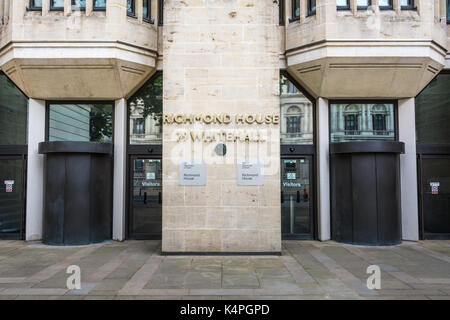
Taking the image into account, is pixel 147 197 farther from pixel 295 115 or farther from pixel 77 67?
pixel 295 115

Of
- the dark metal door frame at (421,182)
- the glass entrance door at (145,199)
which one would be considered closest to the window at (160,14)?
the glass entrance door at (145,199)

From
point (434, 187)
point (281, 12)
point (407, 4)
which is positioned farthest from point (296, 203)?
point (407, 4)

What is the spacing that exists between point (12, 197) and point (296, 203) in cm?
901

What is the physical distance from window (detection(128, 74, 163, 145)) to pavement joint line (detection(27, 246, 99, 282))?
3713 mm

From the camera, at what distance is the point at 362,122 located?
10.6 metres

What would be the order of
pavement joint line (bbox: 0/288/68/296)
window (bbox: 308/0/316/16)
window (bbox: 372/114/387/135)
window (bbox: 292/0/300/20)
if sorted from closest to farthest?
1. pavement joint line (bbox: 0/288/68/296)
2. window (bbox: 308/0/316/16)
3. window (bbox: 292/0/300/20)
4. window (bbox: 372/114/387/135)

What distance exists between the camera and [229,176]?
845 centimetres

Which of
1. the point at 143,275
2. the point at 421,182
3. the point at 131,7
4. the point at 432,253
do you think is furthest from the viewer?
the point at 421,182

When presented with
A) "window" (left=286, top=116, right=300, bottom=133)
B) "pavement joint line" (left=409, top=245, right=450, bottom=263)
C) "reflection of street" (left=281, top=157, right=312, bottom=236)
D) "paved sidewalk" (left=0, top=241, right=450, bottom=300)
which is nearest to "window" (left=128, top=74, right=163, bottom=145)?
"paved sidewalk" (left=0, top=241, right=450, bottom=300)

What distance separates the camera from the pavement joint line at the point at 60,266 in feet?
21.5

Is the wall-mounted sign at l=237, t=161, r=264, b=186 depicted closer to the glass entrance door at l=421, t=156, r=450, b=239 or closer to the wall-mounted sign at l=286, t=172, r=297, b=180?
the wall-mounted sign at l=286, t=172, r=297, b=180

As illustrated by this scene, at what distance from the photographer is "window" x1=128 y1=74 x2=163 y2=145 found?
10.8 meters

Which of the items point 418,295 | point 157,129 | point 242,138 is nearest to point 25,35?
point 157,129

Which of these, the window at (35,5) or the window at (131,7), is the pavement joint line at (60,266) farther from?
the window at (35,5)
